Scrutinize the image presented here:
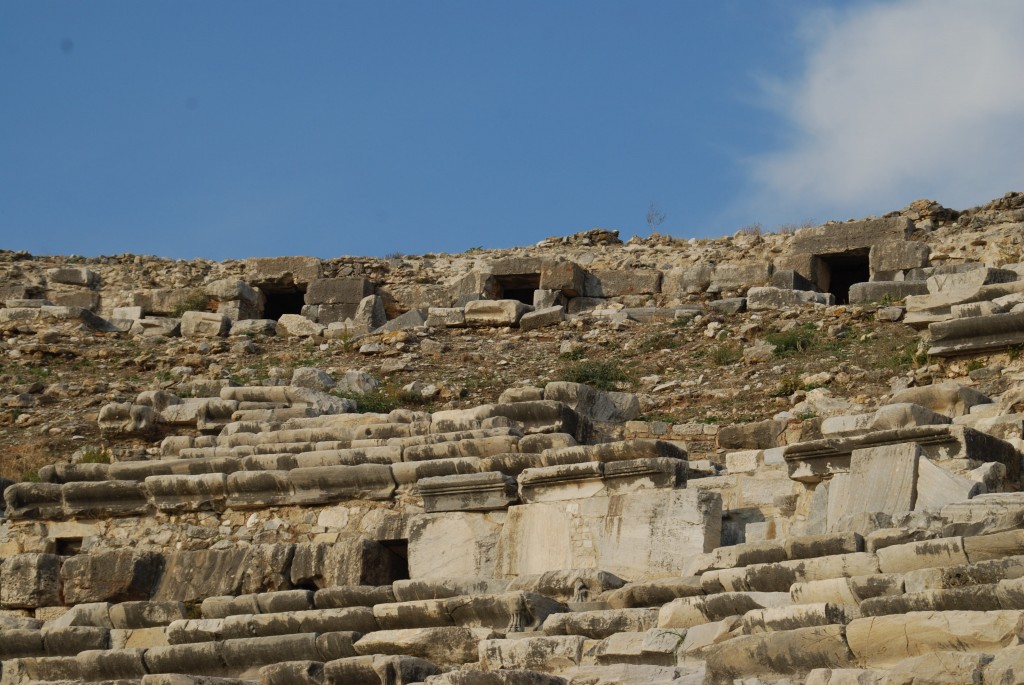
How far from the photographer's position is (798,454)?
8.88m

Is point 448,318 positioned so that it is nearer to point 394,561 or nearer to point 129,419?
point 129,419

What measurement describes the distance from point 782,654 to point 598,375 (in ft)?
29.4

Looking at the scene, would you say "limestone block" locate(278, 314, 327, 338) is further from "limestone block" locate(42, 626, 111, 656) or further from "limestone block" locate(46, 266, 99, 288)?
"limestone block" locate(42, 626, 111, 656)

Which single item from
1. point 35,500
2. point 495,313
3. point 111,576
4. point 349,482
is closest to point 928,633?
point 349,482

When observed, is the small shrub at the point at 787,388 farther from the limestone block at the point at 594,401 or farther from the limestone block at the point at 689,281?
the limestone block at the point at 689,281

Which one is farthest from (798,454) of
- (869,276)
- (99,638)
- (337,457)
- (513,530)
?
(869,276)

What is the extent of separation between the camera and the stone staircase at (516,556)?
6047mm

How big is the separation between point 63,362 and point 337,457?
748 centimetres

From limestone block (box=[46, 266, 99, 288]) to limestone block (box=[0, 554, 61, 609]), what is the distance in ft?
37.5

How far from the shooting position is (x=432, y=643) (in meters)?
7.48

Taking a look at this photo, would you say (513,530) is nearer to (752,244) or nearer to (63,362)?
(63,362)

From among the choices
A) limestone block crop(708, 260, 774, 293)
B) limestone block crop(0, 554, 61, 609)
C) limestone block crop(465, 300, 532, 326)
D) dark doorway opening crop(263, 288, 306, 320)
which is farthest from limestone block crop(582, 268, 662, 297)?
limestone block crop(0, 554, 61, 609)

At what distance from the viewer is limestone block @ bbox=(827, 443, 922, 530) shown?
8102 millimetres

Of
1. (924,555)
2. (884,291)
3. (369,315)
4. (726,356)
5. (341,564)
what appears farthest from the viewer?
(369,315)
